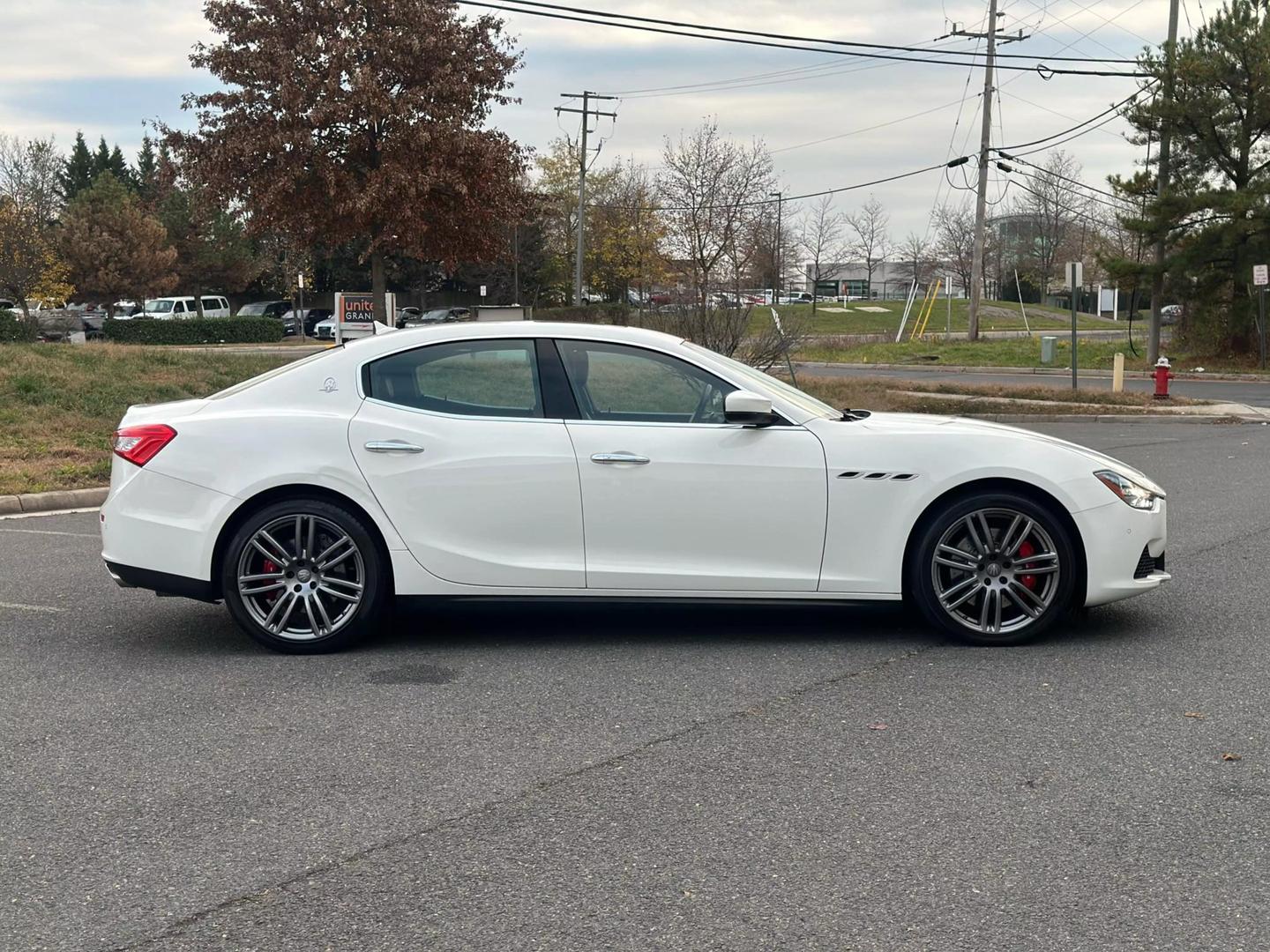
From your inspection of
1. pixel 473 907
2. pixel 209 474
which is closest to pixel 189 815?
pixel 473 907

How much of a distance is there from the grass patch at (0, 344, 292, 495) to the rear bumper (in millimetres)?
5969

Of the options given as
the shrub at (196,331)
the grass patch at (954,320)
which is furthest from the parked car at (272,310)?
→ the grass patch at (954,320)

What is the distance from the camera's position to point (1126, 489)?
6.11 meters

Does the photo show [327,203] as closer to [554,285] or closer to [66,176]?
[554,285]

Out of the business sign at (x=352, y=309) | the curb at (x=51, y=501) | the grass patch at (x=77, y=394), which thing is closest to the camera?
the curb at (x=51, y=501)

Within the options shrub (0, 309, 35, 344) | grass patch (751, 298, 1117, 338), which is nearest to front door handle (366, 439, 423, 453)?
shrub (0, 309, 35, 344)

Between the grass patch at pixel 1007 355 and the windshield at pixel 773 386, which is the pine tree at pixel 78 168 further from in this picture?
the windshield at pixel 773 386

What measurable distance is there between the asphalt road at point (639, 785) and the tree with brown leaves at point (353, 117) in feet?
77.6

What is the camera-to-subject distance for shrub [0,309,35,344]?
30.5m

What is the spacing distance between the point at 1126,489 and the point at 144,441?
182 inches

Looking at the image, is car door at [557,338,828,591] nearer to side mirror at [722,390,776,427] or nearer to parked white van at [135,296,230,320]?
side mirror at [722,390,776,427]

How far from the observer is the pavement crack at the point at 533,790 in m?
3.32

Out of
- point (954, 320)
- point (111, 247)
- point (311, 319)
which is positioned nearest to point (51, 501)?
point (311, 319)

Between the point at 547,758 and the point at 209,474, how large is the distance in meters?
2.41
